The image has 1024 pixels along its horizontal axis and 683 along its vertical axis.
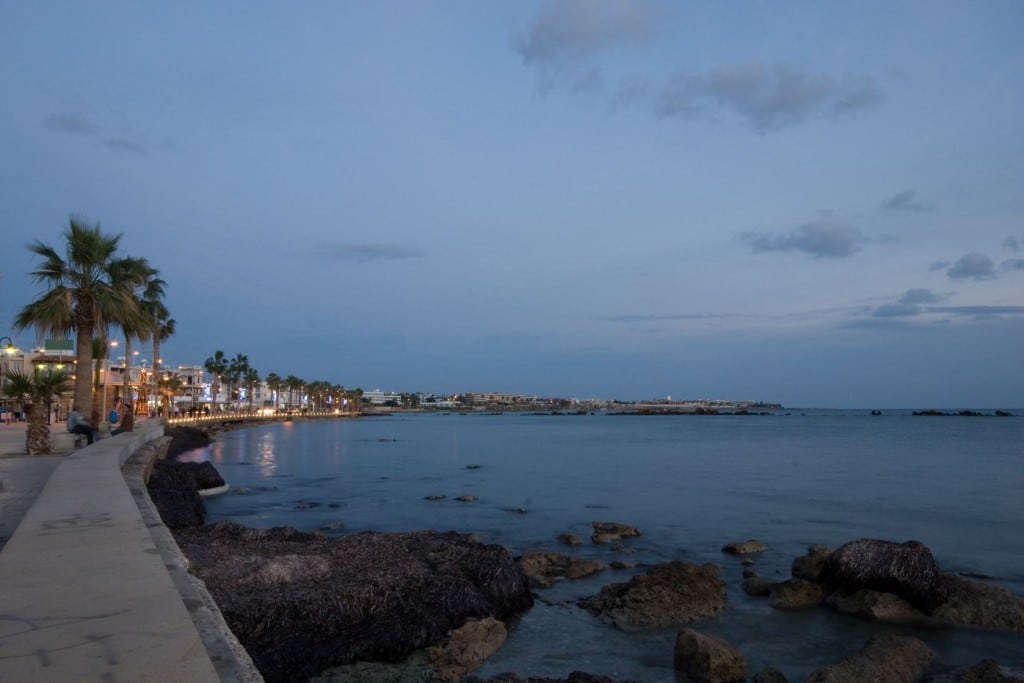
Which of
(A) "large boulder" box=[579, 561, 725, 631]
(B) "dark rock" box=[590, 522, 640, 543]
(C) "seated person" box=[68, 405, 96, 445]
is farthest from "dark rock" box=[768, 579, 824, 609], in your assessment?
(C) "seated person" box=[68, 405, 96, 445]

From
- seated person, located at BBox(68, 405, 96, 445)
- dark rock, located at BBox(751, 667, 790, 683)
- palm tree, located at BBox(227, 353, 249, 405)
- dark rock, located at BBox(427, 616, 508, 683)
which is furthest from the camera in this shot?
palm tree, located at BBox(227, 353, 249, 405)

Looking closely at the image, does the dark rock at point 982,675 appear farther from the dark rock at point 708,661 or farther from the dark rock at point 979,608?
the dark rock at point 979,608

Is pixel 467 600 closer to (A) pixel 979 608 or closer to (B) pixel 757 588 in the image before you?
(B) pixel 757 588

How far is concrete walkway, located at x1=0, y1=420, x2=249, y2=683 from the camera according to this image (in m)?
4.20

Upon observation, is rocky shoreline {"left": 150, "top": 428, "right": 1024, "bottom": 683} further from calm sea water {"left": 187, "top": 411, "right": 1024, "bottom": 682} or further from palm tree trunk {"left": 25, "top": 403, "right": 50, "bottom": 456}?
palm tree trunk {"left": 25, "top": 403, "right": 50, "bottom": 456}

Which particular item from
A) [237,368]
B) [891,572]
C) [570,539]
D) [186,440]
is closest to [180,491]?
[570,539]

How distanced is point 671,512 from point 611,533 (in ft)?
19.4

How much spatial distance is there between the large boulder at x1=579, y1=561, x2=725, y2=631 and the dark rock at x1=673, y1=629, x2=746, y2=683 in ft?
4.93

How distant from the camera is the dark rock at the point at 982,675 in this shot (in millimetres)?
7646

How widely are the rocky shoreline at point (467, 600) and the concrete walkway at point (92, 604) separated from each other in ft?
3.41

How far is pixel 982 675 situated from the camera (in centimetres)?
786

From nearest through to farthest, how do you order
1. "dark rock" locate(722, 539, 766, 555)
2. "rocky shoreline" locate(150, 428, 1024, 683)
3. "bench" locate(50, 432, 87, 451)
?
"rocky shoreline" locate(150, 428, 1024, 683) < "dark rock" locate(722, 539, 766, 555) < "bench" locate(50, 432, 87, 451)

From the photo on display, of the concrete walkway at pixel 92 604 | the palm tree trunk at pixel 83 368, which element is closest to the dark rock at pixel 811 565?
the concrete walkway at pixel 92 604

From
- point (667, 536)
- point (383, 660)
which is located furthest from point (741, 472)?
point (383, 660)
